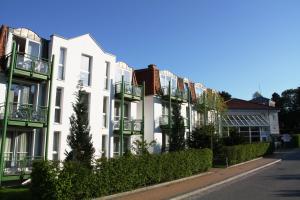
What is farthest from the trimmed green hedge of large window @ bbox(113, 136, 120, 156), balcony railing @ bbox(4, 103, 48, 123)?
balcony railing @ bbox(4, 103, 48, 123)

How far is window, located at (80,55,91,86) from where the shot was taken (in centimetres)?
2450

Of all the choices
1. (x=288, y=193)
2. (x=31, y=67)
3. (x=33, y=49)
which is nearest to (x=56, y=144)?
(x=31, y=67)

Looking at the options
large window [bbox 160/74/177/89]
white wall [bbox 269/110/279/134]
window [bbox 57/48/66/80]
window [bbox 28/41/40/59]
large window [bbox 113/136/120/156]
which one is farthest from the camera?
white wall [bbox 269/110/279/134]

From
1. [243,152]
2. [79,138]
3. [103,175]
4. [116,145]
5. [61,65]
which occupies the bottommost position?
[103,175]

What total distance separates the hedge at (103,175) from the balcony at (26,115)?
22.8 feet

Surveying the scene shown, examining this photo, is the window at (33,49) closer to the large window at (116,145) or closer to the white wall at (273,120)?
the large window at (116,145)

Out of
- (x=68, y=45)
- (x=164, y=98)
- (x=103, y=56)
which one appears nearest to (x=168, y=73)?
(x=164, y=98)

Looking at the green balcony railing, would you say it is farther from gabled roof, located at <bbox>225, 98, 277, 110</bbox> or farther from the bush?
the bush

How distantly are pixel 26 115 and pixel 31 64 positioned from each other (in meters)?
3.04

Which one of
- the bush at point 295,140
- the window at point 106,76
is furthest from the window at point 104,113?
the bush at point 295,140

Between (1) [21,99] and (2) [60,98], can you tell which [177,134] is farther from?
(1) [21,99]

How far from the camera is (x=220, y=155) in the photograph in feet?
96.2

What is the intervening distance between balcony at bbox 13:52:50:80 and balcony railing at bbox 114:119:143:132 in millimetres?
8012

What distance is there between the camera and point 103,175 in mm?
13391
